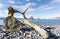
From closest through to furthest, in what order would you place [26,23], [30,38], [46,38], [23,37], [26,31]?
[46,38]
[26,23]
[30,38]
[23,37]
[26,31]

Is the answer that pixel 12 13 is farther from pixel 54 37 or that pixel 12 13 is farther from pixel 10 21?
pixel 54 37

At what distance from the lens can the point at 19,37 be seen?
2166 centimetres

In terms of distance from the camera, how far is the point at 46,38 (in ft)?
4.23

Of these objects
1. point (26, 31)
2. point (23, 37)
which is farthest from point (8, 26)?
point (26, 31)

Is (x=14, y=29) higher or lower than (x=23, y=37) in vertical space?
higher

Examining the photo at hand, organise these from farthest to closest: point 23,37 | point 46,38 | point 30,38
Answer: point 23,37 < point 30,38 < point 46,38

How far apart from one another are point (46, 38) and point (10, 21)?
40 centimetres

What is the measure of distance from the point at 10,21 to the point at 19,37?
20.2 metres

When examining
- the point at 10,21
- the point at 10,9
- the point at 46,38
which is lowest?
the point at 46,38

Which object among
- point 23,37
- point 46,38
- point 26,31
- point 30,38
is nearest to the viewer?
point 46,38

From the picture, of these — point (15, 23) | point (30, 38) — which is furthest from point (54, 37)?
point (15, 23)

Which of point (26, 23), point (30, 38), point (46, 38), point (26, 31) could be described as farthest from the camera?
point (26, 31)

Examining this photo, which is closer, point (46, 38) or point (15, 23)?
point (46, 38)

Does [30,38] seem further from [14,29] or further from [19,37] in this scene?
[14,29]
